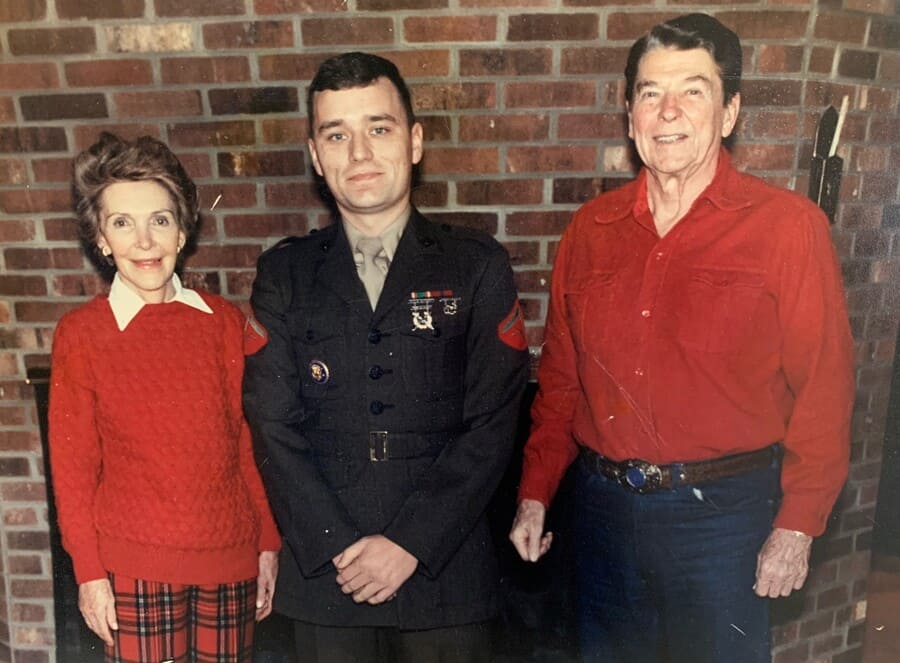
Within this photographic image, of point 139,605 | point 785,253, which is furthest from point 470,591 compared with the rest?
point 785,253

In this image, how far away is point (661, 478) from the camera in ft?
5.45

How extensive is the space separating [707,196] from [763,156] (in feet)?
1.88

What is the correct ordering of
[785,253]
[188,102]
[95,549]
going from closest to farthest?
[785,253] < [95,549] < [188,102]

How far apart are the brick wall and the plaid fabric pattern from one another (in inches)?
35.7

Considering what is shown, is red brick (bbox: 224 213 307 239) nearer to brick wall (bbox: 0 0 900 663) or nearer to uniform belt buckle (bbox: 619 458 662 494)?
brick wall (bbox: 0 0 900 663)

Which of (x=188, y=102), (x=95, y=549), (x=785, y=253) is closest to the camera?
(x=785, y=253)

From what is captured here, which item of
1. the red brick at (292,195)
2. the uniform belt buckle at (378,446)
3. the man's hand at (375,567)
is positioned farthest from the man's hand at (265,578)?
the red brick at (292,195)

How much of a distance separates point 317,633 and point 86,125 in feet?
5.24

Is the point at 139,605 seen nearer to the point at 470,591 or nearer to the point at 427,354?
the point at 470,591

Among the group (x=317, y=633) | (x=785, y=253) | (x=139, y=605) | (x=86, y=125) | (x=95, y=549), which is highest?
(x=86, y=125)

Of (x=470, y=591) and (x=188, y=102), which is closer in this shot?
(x=470, y=591)

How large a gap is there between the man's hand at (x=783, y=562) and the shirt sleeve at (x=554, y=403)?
512 mm

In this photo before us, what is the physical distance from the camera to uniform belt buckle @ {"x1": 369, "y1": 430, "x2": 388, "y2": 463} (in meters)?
1.75

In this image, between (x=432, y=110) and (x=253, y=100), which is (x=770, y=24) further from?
(x=253, y=100)
